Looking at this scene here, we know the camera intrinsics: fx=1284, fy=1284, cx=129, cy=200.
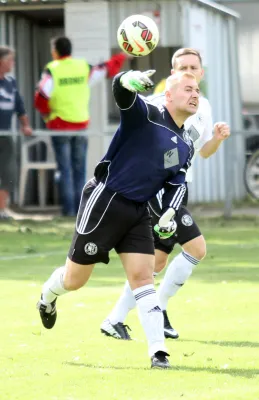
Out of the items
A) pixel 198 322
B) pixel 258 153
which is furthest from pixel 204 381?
pixel 258 153

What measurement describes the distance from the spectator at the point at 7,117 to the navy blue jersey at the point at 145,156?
10189mm

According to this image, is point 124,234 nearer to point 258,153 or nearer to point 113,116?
point 258,153

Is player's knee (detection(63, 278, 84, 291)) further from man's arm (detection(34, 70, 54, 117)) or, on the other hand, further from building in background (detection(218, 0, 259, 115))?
building in background (detection(218, 0, 259, 115))

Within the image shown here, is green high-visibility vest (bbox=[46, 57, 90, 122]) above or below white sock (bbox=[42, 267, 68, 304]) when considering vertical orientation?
above

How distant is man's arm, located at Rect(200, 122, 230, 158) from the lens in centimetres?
927

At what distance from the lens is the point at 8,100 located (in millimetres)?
18516

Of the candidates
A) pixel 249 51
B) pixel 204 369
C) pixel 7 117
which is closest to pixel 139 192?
pixel 204 369

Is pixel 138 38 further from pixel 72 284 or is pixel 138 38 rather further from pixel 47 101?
pixel 47 101

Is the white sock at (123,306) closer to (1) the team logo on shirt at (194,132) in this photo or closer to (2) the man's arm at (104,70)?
(1) the team logo on shirt at (194,132)

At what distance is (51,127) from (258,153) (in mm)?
3658

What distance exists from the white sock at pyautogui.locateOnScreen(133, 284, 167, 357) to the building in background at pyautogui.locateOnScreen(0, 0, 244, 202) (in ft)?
38.8

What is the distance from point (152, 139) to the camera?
795 centimetres

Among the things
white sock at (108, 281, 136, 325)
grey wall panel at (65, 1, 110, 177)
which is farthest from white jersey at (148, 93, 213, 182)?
grey wall panel at (65, 1, 110, 177)

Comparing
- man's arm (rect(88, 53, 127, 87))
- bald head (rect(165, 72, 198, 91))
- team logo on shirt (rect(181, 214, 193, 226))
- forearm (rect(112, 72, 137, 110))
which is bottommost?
team logo on shirt (rect(181, 214, 193, 226))
